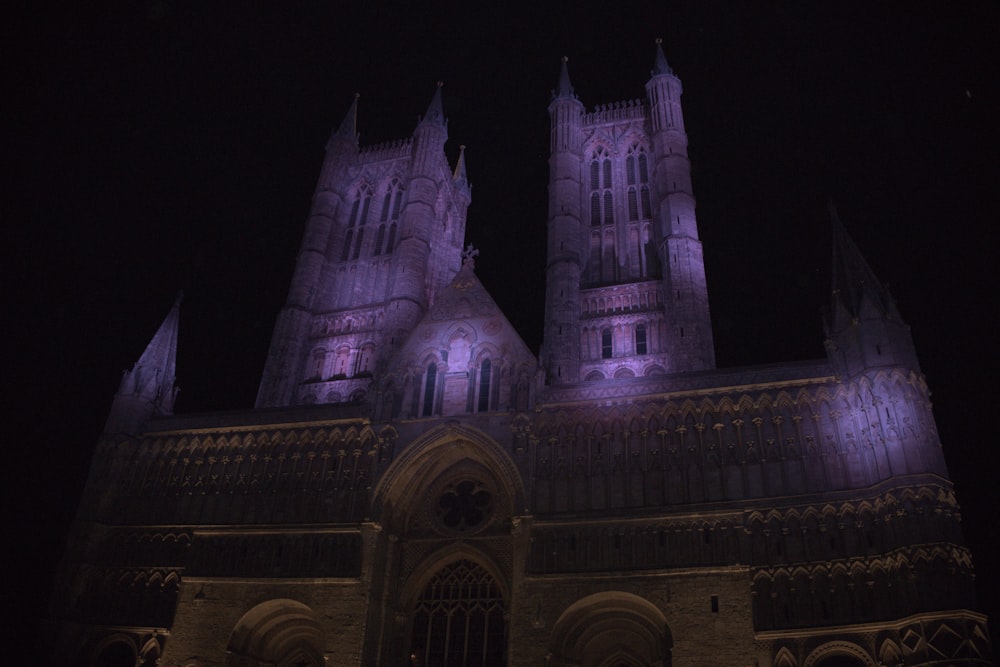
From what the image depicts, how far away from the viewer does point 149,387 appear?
32719 mm

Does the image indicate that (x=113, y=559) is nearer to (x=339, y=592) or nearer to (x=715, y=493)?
(x=339, y=592)

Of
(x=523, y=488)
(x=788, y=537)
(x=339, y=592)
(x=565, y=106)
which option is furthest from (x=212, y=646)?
(x=565, y=106)

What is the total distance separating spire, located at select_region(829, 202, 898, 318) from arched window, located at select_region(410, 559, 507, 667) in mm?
15155

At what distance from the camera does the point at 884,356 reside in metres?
23.6

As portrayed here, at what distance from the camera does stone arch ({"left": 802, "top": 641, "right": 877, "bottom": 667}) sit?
20.4 m

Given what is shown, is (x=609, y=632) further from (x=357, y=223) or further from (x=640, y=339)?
(x=357, y=223)

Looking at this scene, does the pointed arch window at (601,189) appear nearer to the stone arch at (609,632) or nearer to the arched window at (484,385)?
the arched window at (484,385)

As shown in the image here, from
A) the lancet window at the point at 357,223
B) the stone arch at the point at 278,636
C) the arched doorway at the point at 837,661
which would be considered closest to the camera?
the arched doorway at the point at 837,661

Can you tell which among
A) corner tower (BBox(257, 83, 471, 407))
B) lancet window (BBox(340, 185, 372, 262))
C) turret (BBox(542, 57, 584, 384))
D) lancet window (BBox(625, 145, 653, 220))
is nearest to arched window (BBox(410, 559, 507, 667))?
turret (BBox(542, 57, 584, 384))

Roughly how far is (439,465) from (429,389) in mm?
2946

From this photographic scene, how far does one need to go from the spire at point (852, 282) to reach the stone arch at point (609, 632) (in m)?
11.7

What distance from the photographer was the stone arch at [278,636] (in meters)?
25.9

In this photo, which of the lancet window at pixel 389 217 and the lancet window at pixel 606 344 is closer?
the lancet window at pixel 606 344

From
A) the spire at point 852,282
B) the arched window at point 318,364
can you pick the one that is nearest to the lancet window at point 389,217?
the arched window at point 318,364
